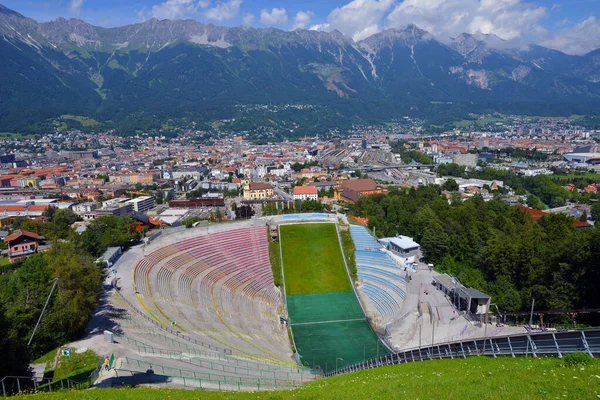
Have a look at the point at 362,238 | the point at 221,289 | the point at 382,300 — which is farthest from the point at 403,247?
the point at 221,289

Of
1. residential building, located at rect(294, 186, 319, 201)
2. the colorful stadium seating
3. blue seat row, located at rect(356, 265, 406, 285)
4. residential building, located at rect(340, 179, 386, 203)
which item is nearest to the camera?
the colorful stadium seating

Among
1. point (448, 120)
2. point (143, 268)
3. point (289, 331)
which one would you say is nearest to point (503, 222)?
point (289, 331)

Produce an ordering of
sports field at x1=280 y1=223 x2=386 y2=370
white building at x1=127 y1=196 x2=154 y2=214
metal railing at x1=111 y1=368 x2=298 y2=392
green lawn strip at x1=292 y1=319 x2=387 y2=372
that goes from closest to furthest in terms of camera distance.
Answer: metal railing at x1=111 y1=368 x2=298 y2=392
green lawn strip at x1=292 y1=319 x2=387 y2=372
sports field at x1=280 y1=223 x2=386 y2=370
white building at x1=127 y1=196 x2=154 y2=214

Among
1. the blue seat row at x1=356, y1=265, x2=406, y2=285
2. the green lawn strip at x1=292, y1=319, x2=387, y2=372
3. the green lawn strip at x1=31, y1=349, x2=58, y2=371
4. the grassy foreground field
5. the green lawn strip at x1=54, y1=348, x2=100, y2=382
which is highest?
the grassy foreground field

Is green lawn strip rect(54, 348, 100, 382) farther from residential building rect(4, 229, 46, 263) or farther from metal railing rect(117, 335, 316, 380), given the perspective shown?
residential building rect(4, 229, 46, 263)

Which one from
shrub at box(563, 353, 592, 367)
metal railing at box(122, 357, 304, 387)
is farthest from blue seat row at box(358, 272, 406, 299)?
shrub at box(563, 353, 592, 367)

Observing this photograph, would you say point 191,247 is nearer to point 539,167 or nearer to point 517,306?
point 517,306

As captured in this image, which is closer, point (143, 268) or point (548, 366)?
point (548, 366)
